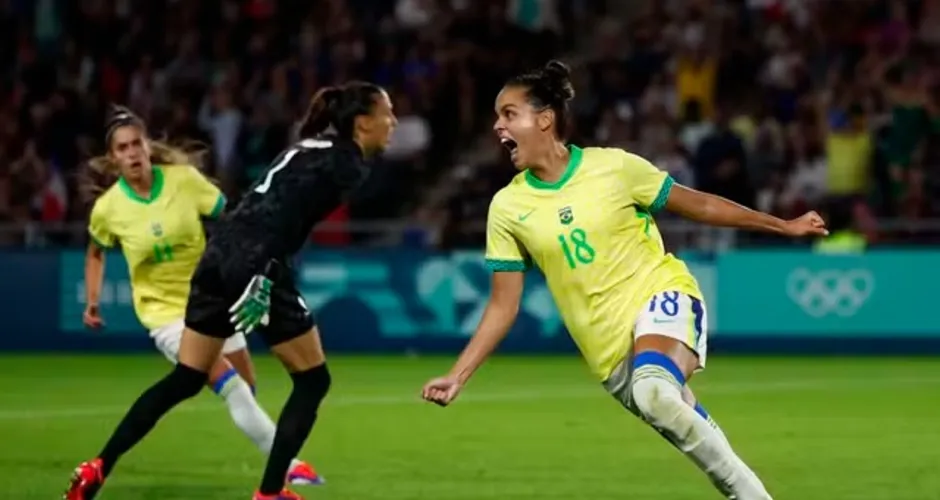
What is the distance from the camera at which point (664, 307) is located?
8.65 meters

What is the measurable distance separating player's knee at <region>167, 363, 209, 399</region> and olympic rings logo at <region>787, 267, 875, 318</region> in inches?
480

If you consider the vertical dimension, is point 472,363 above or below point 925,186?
above

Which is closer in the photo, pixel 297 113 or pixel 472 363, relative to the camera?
pixel 472 363

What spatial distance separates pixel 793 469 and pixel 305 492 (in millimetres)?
2814

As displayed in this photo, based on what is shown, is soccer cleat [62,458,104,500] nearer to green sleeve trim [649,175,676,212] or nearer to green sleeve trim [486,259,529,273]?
green sleeve trim [486,259,529,273]

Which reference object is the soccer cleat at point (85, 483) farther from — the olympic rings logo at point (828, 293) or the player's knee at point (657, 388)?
the olympic rings logo at point (828, 293)

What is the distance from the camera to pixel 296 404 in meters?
9.94

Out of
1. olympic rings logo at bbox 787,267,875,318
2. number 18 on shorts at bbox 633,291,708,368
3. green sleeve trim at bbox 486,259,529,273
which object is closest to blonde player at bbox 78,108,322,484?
green sleeve trim at bbox 486,259,529,273

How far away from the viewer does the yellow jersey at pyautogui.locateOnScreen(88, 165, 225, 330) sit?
11773 millimetres

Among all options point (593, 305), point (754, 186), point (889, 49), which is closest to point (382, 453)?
point (593, 305)

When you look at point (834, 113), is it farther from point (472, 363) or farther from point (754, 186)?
point (472, 363)

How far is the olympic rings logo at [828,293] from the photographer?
2116 centimetres

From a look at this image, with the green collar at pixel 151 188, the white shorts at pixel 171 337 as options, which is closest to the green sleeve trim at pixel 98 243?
the green collar at pixel 151 188

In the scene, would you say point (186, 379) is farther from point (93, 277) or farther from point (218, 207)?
point (93, 277)
